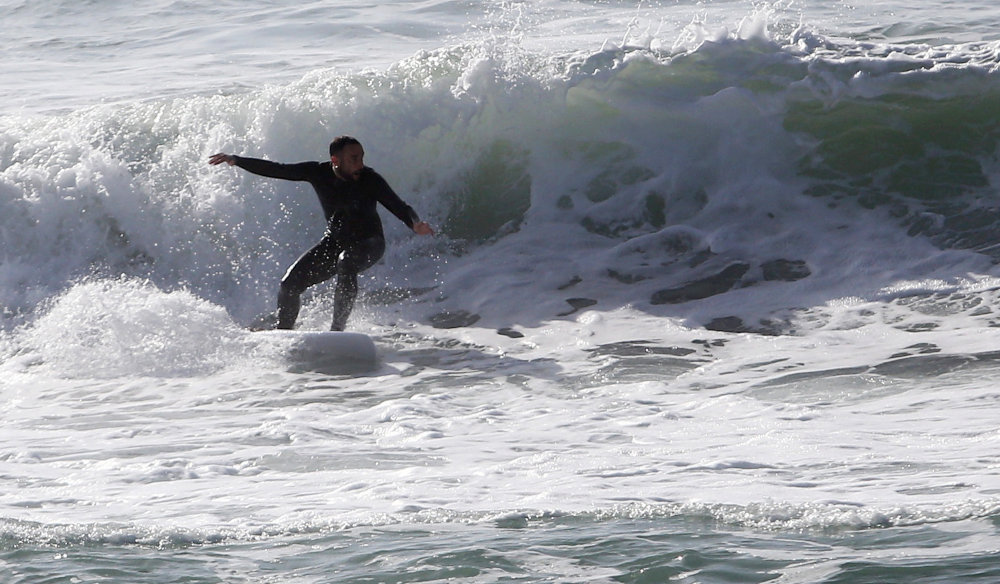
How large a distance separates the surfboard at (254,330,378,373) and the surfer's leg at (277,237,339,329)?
42 centimetres

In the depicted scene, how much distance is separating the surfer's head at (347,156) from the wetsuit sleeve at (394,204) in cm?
15

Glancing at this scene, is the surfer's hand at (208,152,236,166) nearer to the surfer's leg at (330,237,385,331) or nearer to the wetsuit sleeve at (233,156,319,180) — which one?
the wetsuit sleeve at (233,156,319,180)

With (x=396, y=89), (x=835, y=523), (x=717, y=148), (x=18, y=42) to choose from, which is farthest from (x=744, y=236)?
(x=18, y=42)

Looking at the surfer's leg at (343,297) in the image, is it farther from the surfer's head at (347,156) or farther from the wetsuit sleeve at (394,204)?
the surfer's head at (347,156)

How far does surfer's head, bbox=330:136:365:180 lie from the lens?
8484mm

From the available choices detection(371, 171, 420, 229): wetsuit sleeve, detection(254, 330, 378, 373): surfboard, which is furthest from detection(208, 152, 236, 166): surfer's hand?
detection(254, 330, 378, 373): surfboard

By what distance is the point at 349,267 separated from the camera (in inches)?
339

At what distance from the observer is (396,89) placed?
11.9 meters

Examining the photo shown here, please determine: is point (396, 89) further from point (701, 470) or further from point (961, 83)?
point (701, 470)

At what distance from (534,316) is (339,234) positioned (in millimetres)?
1624

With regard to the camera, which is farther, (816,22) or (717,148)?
(816,22)

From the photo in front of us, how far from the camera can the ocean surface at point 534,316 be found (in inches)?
172

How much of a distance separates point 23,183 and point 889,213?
7832mm

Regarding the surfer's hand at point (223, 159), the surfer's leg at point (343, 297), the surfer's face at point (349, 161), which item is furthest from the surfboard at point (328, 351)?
the surfer's hand at point (223, 159)
